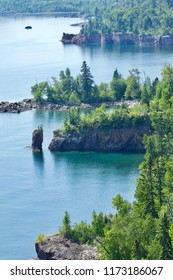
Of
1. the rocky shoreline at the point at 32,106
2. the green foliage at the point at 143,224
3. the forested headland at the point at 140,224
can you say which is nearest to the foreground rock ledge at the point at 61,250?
the forested headland at the point at 140,224

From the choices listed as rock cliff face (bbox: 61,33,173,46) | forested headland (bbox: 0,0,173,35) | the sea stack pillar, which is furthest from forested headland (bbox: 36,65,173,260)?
forested headland (bbox: 0,0,173,35)

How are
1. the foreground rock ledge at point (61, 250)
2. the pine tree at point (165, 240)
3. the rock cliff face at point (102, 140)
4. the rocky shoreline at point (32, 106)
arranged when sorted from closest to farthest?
the pine tree at point (165, 240) < the foreground rock ledge at point (61, 250) < the rock cliff face at point (102, 140) < the rocky shoreline at point (32, 106)

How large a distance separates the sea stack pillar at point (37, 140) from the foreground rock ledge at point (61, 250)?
22.0 meters

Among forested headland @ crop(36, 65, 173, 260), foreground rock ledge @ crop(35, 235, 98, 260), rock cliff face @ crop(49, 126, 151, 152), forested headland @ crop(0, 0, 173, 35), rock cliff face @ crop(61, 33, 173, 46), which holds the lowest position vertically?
rock cliff face @ crop(61, 33, 173, 46)

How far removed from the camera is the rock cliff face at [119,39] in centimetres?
12612

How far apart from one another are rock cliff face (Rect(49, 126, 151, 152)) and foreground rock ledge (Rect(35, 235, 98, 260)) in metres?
21.9

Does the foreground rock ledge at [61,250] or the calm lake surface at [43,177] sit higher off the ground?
the foreground rock ledge at [61,250]

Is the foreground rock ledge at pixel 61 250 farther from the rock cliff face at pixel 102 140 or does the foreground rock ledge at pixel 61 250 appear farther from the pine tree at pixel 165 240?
the rock cliff face at pixel 102 140

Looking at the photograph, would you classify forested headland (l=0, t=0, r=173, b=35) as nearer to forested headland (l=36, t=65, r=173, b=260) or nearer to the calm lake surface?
the calm lake surface

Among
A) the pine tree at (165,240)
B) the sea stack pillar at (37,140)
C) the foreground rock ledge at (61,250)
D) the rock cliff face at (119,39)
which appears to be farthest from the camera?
the rock cliff face at (119,39)

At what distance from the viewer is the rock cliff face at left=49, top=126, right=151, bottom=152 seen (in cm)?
6053

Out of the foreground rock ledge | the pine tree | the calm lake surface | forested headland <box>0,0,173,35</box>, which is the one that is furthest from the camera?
forested headland <box>0,0,173,35</box>

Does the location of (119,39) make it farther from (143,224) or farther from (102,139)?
(143,224)

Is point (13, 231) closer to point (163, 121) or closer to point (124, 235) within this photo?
point (124, 235)
